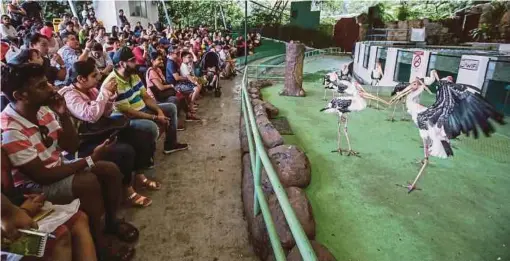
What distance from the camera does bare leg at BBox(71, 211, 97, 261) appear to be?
1828 mm

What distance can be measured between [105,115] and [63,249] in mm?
1589

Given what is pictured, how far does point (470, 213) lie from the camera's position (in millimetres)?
2898

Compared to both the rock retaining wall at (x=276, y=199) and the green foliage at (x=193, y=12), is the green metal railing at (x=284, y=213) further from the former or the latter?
the green foliage at (x=193, y=12)

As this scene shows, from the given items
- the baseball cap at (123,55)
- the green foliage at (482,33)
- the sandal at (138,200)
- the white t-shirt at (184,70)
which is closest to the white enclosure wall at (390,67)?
the white t-shirt at (184,70)

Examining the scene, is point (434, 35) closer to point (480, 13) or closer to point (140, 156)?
point (480, 13)

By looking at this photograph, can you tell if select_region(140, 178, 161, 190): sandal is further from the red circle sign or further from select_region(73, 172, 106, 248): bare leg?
the red circle sign

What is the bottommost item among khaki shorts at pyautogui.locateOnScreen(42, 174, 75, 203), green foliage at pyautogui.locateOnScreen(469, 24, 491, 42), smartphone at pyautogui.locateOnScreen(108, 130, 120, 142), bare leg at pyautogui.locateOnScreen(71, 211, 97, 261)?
bare leg at pyautogui.locateOnScreen(71, 211, 97, 261)

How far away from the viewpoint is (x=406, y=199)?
3.12 meters

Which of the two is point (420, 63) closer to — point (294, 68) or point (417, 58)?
point (417, 58)

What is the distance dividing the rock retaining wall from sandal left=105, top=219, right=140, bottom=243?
98 cm

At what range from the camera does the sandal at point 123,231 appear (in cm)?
253

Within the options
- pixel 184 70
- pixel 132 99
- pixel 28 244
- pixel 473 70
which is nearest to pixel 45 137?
pixel 28 244

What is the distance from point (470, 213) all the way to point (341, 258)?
1.51 metres

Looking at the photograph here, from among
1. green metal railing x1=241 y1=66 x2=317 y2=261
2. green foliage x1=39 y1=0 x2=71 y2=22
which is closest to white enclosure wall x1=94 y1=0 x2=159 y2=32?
green foliage x1=39 y1=0 x2=71 y2=22
